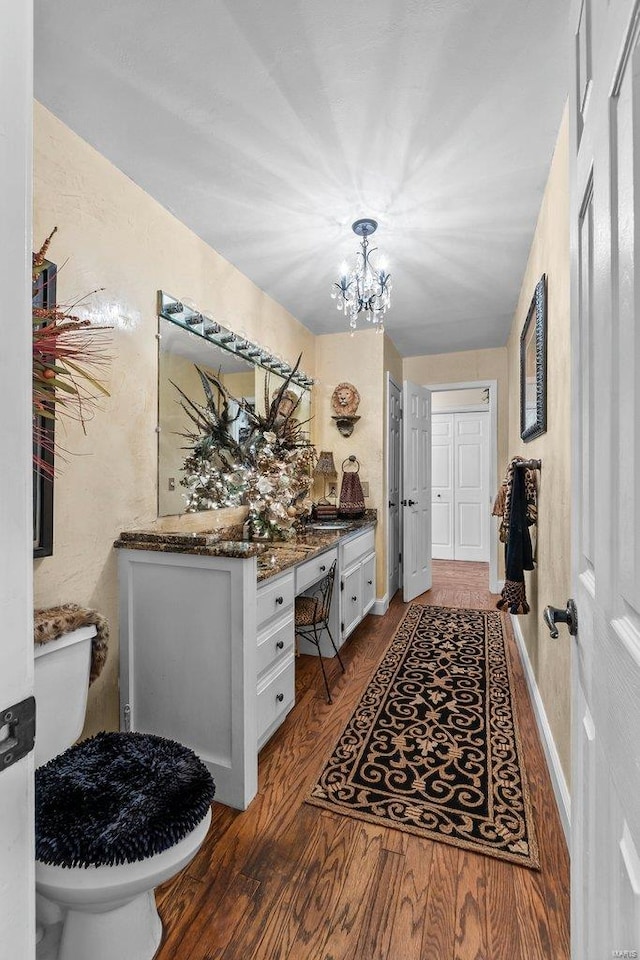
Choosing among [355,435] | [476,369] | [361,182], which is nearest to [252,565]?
[361,182]

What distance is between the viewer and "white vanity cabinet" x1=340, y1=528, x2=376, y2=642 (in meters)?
2.94

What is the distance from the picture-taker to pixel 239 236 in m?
2.33

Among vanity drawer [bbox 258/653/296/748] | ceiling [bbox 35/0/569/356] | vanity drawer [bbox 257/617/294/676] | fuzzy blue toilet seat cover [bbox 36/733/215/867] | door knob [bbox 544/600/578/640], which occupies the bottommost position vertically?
vanity drawer [bbox 258/653/296/748]

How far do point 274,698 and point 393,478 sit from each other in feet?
8.56

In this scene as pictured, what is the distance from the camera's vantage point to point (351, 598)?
10.2 feet

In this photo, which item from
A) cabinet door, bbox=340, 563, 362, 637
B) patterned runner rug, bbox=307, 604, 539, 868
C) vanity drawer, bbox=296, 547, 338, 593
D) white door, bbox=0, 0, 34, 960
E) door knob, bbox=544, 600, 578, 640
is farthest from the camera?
cabinet door, bbox=340, 563, 362, 637

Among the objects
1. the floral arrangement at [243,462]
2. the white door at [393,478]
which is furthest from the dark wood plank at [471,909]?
the white door at [393,478]

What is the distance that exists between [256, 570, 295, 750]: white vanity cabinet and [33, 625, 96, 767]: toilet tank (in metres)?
0.63

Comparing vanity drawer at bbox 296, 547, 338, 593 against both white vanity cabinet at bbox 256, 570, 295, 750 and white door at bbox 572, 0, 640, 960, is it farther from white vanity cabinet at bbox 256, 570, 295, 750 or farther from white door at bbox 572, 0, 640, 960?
white door at bbox 572, 0, 640, 960

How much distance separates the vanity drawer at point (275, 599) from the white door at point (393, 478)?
208 cm

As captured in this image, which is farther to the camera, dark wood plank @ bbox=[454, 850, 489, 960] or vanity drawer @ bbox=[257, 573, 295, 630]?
vanity drawer @ bbox=[257, 573, 295, 630]

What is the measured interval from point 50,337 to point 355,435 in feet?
9.65

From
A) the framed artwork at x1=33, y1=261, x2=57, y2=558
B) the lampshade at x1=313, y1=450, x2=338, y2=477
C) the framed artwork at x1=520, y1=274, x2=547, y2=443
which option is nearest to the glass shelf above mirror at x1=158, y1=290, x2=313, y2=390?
the framed artwork at x1=33, y1=261, x2=57, y2=558

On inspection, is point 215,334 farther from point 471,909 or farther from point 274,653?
point 471,909
